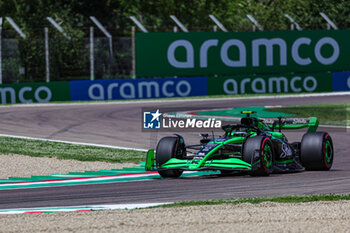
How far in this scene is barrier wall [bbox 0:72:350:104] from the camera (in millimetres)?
32188

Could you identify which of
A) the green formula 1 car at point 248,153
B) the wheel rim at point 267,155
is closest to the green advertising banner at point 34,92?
the green formula 1 car at point 248,153

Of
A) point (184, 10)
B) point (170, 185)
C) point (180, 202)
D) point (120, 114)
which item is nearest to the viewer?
point (180, 202)

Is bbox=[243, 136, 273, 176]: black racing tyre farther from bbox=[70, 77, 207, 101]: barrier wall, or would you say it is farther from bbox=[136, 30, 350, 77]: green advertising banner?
bbox=[136, 30, 350, 77]: green advertising banner

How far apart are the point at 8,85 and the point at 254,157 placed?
69.2 feet

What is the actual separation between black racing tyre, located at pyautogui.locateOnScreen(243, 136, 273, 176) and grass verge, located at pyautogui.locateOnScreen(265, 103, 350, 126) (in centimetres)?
1209

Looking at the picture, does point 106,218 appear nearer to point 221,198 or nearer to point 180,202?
point 180,202

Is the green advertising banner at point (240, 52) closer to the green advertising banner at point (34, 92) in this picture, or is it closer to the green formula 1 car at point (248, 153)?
the green advertising banner at point (34, 92)

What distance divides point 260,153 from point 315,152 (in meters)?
1.66

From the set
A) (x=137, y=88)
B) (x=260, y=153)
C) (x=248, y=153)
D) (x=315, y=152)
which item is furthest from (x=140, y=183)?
(x=137, y=88)

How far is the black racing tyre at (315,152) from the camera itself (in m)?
13.5

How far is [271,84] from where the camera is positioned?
37750 millimetres

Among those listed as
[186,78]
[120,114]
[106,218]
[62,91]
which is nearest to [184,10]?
[186,78]

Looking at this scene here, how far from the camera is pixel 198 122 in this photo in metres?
12.7

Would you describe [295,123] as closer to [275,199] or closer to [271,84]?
[275,199]
